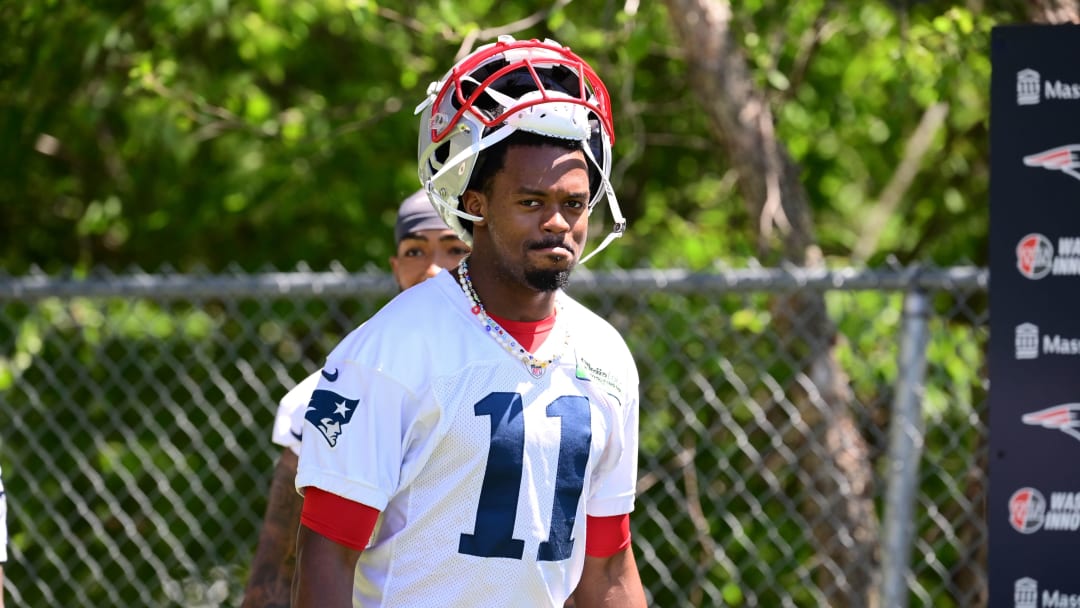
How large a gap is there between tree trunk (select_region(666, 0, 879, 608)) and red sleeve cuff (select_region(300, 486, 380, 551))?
237 cm

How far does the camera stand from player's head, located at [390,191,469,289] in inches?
138

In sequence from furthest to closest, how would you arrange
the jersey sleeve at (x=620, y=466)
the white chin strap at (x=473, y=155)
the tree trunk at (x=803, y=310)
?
the tree trunk at (x=803, y=310) → the jersey sleeve at (x=620, y=466) → the white chin strap at (x=473, y=155)

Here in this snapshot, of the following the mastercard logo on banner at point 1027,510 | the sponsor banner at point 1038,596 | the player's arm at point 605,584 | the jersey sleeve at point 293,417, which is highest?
the jersey sleeve at point 293,417

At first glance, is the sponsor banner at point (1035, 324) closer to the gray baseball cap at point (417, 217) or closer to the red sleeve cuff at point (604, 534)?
the red sleeve cuff at point (604, 534)

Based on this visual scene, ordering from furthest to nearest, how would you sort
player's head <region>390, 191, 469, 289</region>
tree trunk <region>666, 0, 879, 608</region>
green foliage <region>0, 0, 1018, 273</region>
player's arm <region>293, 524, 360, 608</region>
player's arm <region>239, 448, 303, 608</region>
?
green foliage <region>0, 0, 1018, 273</region>, tree trunk <region>666, 0, 879, 608</region>, player's head <region>390, 191, 469, 289</region>, player's arm <region>239, 448, 303, 608</region>, player's arm <region>293, 524, 360, 608</region>

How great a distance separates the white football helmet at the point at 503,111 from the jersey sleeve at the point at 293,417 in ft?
2.41

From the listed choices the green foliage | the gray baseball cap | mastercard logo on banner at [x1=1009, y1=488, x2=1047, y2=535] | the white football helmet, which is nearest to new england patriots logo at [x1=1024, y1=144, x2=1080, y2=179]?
mastercard logo on banner at [x1=1009, y1=488, x2=1047, y2=535]

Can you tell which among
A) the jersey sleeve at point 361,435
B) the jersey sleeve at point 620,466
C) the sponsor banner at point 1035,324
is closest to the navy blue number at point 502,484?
the jersey sleeve at point 361,435

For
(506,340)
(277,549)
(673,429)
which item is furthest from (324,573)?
(673,429)

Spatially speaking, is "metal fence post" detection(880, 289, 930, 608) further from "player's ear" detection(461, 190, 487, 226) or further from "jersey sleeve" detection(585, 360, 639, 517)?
"player's ear" detection(461, 190, 487, 226)

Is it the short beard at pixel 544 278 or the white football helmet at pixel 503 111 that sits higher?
the white football helmet at pixel 503 111

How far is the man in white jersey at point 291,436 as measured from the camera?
317 cm

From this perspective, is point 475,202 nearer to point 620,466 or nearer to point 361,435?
point 361,435

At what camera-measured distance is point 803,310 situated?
4617 mm
